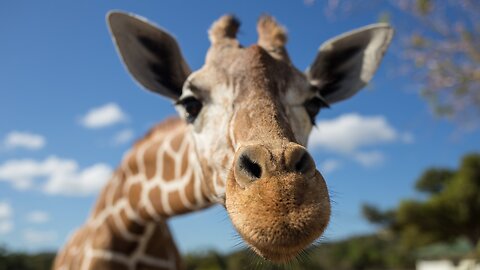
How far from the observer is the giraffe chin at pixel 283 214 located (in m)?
2.25

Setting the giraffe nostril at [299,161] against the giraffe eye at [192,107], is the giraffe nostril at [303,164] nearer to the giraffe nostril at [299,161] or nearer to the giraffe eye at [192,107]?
the giraffe nostril at [299,161]

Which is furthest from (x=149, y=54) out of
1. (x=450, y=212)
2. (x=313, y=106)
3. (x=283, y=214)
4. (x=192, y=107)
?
(x=450, y=212)

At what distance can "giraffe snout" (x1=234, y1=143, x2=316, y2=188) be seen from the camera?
235cm

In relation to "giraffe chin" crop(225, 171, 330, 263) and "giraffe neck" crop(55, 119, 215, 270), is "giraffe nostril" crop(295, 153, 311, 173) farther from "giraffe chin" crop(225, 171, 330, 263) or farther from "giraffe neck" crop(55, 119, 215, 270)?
"giraffe neck" crop(55, 119, 215, 270)

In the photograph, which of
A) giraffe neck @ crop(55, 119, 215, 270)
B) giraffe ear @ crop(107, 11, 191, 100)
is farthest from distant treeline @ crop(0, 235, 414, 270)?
giraffe ear @ crop(107, 11, 191, 100)

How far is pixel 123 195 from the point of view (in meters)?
5.49

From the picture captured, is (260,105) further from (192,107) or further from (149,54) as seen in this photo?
(149,54)

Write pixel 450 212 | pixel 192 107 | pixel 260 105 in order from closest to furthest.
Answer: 1. pixel 260 105
2. pixel 192 107
3. pixel 450 212

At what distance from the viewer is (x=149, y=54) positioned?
408 centimetres

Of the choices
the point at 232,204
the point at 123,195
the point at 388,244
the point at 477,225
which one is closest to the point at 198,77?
the point at 232,204

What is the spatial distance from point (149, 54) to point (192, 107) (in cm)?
79

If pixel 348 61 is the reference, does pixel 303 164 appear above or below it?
below

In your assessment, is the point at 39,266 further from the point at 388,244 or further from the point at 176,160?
the point at 388,244

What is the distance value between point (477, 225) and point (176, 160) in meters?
36.7
